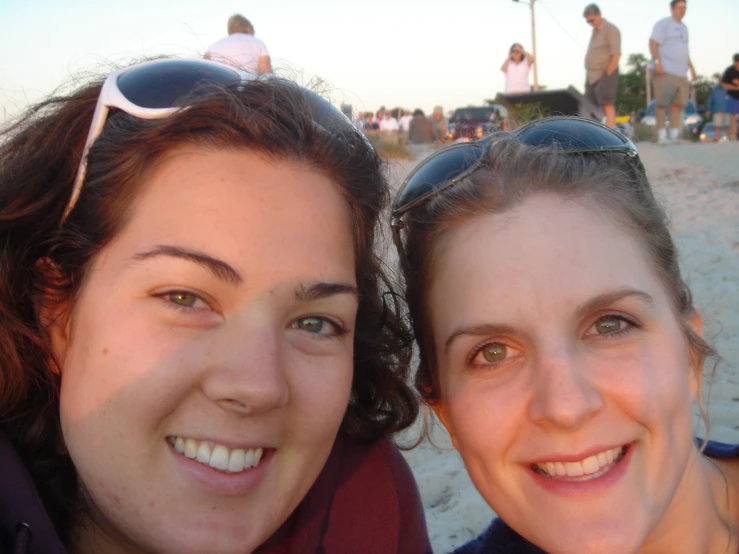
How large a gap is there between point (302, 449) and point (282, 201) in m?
0.67

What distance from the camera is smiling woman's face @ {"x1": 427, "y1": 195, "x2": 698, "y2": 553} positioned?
1597 millimetres

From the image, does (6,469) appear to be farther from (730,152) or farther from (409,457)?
(730,152)

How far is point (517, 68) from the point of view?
39.3 feet

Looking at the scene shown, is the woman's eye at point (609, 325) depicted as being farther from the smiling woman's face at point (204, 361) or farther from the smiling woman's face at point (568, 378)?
the smiling woman's face at point (204, 361)

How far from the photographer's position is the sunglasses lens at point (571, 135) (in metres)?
2.04

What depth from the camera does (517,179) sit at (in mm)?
1905

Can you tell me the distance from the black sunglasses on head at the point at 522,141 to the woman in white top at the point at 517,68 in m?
10.6

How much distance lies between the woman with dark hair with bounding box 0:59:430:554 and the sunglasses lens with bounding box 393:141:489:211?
244 millimetres

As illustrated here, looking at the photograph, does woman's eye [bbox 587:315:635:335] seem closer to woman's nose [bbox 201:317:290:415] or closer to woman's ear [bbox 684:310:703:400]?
woman's ear [bbox 684:310:703:400]

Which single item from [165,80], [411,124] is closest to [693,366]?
[165,80]

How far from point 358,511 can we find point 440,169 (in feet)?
3.89

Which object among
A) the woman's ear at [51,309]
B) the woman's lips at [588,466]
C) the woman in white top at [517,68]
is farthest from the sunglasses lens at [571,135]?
the woman in white top at [517,68]

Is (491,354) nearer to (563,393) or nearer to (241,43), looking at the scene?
(563,393)

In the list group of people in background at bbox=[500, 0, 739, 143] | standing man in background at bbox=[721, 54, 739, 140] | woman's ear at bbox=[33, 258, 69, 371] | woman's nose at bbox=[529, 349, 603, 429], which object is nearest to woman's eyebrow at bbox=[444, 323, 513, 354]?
woman's nose at bbox=[529, 349, 603, 429]
